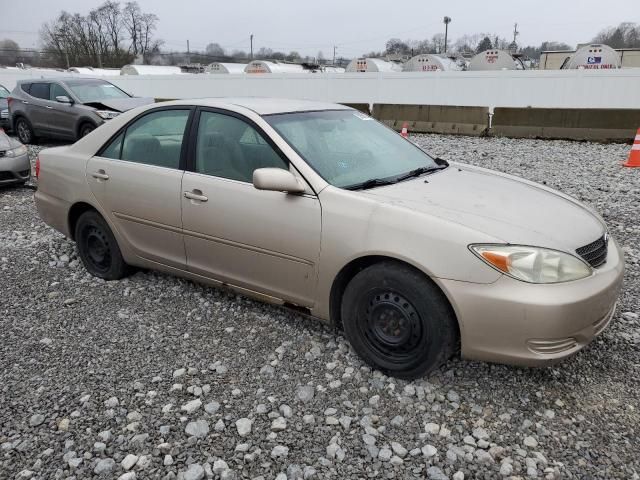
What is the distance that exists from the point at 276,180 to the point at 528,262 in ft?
4.74

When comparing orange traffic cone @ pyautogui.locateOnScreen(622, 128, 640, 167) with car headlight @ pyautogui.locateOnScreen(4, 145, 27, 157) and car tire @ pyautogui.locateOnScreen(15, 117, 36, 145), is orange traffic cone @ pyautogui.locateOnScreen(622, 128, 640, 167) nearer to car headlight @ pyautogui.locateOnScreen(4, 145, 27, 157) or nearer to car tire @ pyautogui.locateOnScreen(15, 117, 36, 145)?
car headlight @ pyautogui.locateOnScreen(4, 145, 27, 157)

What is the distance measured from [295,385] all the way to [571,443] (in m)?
1.45

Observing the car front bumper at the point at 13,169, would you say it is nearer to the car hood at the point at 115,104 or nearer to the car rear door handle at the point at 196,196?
the car hood at the point at 115,104

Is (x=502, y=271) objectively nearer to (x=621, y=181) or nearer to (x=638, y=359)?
(x=638, y=359)

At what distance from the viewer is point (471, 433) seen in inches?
101

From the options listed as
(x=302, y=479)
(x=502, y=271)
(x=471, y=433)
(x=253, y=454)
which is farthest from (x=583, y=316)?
(x=253, y=454)

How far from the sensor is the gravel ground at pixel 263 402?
2.39 meters

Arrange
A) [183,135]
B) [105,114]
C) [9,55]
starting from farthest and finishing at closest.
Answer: [9,55] < [105,114] < [183,135]

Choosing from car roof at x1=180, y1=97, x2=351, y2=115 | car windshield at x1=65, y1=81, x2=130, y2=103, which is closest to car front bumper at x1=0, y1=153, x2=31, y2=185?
car windshield at x1=65, y1=81, x2=130, y2=103

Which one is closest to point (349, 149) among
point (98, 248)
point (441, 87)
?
point (98, 248)

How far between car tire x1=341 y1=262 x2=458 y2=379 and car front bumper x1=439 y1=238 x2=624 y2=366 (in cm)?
10

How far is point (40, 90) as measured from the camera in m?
12.7

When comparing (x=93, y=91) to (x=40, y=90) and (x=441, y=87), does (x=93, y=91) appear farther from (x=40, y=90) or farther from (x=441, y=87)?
(x=441, y=87)

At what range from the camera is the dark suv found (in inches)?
458
